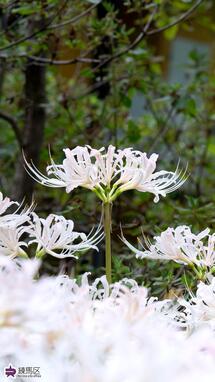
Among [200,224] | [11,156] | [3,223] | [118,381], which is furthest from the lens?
[11,156]

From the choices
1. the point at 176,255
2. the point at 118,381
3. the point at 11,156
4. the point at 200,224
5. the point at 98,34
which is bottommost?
the point at 118,381

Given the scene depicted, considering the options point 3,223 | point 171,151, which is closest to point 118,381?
point 3,223

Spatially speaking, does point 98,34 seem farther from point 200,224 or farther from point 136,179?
point 136,179

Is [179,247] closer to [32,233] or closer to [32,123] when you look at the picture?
[32,233]

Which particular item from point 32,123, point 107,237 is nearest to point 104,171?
point 107,237

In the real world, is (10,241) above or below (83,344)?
above

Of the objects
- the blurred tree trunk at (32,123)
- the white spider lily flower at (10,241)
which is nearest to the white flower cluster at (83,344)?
the white spider lily flower at (10,241)

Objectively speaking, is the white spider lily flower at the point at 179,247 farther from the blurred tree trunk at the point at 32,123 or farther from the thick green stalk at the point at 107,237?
the blurred tree trunk at the point at 32,123
